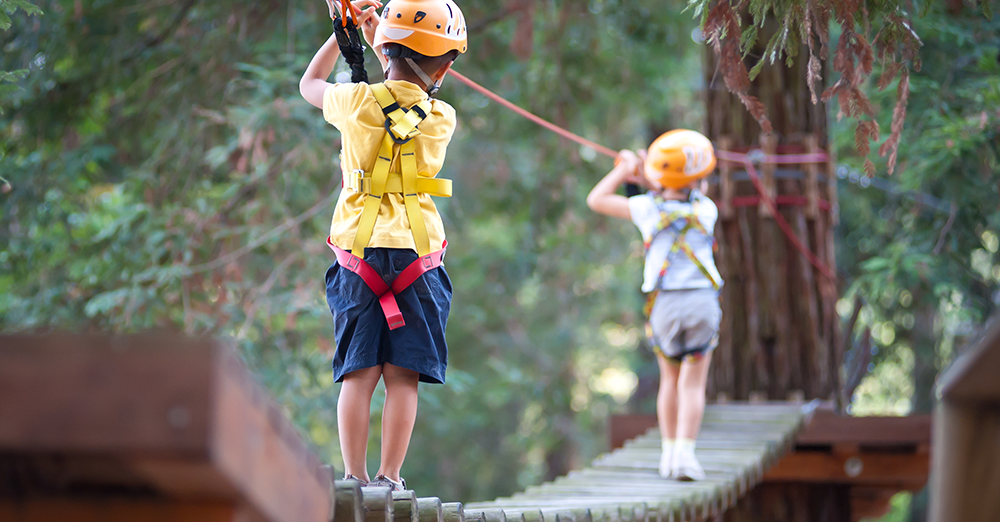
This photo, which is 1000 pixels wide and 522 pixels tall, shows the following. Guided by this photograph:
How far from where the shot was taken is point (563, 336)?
11.9 meters

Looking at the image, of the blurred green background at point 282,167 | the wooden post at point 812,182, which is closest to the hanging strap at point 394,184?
the blurred green background at point 282,167

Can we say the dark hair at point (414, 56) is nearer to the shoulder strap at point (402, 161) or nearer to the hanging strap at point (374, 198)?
the shoulder strap at point (402, 161)

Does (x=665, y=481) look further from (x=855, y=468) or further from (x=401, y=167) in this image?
(x=401, y=167)

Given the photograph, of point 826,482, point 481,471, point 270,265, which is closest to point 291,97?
point 270,265

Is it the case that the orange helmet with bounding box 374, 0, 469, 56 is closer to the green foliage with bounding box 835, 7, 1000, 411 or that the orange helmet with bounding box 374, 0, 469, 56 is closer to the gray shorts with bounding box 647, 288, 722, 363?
the gray shorts with bounding box 647, 288, 722, 363

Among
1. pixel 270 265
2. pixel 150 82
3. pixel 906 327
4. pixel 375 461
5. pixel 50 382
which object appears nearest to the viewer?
→ pixel 50 382

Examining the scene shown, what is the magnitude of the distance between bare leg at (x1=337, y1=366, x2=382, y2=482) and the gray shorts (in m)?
2.16

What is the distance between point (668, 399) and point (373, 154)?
2416 millimetres

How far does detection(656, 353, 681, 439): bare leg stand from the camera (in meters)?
4.59

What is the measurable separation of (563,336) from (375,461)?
2.94 meters

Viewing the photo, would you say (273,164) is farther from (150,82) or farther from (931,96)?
(931,96)

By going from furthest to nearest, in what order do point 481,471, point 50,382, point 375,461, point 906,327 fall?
point 481,471 < point 375,461 < point 906,327 < point 50,382

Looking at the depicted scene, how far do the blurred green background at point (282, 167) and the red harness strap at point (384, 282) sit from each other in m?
2.77

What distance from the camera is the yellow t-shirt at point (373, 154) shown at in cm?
285
